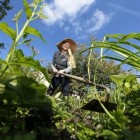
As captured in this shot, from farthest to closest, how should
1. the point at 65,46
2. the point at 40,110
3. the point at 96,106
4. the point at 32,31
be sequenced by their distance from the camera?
the point at 65,46
the point at 32,31
the point at 96,106
the point at 40,110

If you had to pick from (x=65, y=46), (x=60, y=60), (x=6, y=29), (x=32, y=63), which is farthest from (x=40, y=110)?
(x=60, y=60)

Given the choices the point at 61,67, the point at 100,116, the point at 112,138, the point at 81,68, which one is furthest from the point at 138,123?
the point at 81,68

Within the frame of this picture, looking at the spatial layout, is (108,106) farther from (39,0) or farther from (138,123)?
(39,0)

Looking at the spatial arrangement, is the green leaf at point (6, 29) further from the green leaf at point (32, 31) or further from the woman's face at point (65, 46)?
the woman's face at point (65, 46)

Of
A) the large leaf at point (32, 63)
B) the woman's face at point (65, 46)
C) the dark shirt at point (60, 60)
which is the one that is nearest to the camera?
the large leaf at point (32, 63)

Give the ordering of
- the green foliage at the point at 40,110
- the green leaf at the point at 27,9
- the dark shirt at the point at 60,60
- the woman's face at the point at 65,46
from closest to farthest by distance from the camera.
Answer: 1. the green foliage at the point at 40,110
2. the green leaf at the point at 27,9
3. the woman's face at the point at 65,46
4. the dark shirt at the point at 60,60

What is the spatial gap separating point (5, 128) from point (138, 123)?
0.46 m

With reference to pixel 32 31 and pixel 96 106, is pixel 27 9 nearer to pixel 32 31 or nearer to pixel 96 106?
pixel 32 31

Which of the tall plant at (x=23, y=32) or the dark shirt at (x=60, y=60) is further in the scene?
the dark shirt at (x=60, y=60)

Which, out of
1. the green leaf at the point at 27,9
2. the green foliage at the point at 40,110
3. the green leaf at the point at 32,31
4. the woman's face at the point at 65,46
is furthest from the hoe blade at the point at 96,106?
the woman's face at the point at 65,46

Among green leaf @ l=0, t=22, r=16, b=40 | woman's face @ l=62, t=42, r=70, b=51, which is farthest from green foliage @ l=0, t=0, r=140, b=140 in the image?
woman's face @ l=62, t=42, r=70, b=51

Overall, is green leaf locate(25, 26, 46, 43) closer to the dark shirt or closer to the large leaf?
→ the large leaf

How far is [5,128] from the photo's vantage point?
43.8 inches

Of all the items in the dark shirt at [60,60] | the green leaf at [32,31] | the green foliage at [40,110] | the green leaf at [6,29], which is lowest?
the green foliage at [40,110]
